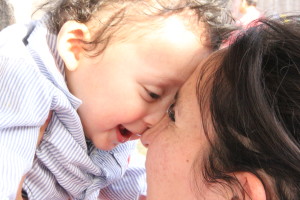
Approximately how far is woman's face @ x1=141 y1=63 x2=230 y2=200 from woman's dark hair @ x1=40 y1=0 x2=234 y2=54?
7.0 inches

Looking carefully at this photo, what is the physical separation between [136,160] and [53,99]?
0.53m

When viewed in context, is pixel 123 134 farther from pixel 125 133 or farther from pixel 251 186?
pixel 251 186

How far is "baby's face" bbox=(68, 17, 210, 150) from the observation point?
909 millimetres

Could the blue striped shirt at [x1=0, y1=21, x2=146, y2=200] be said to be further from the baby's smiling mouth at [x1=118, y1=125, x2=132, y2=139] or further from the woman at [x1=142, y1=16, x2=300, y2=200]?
the woman at [x1=142, y1=16, x2=300, y2=200]

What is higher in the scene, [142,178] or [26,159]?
[26,159]

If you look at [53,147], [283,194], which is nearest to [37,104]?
[53,147]

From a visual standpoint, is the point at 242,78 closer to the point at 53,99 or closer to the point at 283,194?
the point at 283,194

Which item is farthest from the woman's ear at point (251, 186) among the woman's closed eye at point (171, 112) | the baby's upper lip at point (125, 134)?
the baby's upper lip at point (125, 134)

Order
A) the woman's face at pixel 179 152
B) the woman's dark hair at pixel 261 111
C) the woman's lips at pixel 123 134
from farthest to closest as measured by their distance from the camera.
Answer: the woman's lips at pixel 123 134, the woman's face at pixel 179 152, the woman's dark hair at pixel 261 111

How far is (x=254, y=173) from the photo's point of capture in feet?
2.13

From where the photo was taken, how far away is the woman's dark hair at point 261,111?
626 mm

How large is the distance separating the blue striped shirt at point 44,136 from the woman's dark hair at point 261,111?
36 centimetres

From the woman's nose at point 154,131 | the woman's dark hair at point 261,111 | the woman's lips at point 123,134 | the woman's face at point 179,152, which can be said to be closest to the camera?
the woman's dark hair at point 261,111

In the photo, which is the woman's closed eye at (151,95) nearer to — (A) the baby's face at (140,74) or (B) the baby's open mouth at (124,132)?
(A) the baby's face at (140,74)
